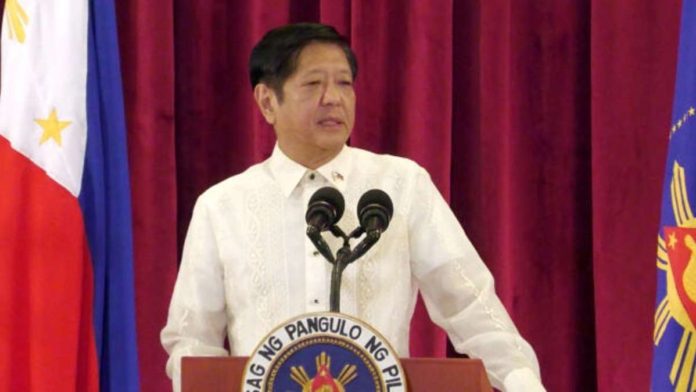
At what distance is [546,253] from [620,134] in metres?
0.39

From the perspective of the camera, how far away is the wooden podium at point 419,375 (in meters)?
1.51

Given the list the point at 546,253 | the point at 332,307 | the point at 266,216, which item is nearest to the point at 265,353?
the point at 332,307

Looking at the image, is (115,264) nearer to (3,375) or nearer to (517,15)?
(3,375)

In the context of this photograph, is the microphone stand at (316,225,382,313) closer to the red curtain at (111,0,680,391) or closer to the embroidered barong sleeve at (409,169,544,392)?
the embroidered barong sleeve at (409,169,544,392)

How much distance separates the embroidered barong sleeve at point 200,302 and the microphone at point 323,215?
51cm

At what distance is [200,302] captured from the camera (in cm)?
214

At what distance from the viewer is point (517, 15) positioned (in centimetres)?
310

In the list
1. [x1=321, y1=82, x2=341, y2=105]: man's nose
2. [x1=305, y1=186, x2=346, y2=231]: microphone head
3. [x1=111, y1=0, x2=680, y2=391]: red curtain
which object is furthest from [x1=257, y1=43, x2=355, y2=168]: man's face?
[x1=111, y1=0, x2=680, y2=391]: red curtain

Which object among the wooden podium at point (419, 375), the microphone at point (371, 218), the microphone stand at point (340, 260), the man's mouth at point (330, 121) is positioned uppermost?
the man's mouth at point (330, 121)

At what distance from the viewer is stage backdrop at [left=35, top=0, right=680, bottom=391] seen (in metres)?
2.96

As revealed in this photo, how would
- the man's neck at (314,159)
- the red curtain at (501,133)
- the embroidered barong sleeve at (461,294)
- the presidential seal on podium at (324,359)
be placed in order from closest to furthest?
the presidential seal on podium at (324,359) → the embroidered barong sleeve at (461,294) → the man's neck at (314,159) → the red curtain at (501,133)

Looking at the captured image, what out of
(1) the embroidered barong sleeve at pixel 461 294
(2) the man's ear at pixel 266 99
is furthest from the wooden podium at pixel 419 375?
(2) the man's ear at pixel 266 99

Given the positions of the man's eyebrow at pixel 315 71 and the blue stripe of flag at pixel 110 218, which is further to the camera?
the blue stripe of flag at pixel 110 218

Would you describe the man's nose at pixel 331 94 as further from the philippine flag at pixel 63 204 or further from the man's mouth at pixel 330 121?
the philippine flag at pixel 63 204
